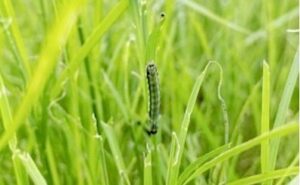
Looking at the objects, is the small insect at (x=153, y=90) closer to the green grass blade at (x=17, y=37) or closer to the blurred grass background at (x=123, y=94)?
the blurred grass background at (x=123, y=94)

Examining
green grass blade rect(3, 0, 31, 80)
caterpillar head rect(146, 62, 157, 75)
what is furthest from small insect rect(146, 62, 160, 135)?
green grass blade rect(3, 0, 31, 80)

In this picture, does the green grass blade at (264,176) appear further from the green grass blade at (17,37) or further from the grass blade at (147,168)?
the green grass blade at (17,37)

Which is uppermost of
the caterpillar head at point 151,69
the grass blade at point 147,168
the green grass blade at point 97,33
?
the green grass blade at point 97,33

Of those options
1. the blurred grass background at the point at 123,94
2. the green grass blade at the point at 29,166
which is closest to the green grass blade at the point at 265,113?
the blurred grass background at the point at 123,94

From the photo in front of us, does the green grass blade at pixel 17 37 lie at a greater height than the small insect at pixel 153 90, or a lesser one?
greater

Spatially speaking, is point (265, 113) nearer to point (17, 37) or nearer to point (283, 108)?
point (283, 108)

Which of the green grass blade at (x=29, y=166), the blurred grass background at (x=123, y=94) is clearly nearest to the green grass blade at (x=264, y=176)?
the blurred grass background at (x=123, y=94)

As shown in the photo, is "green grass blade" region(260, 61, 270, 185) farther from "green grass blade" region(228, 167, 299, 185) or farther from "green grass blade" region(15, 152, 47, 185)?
"green grass blade" region(15, 152, 47, 185)

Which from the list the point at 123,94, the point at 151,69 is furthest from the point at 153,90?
the point at 123,94

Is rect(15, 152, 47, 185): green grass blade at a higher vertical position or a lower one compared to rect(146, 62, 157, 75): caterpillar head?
lower
